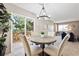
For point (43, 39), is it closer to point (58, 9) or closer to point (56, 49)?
point (56, 49)

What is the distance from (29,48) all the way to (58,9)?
3.12 ft

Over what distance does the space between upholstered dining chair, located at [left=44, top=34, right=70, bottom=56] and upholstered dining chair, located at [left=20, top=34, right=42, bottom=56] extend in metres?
0.16

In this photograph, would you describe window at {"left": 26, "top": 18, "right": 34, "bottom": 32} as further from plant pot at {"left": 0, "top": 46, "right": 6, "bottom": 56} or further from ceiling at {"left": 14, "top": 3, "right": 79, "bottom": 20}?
plant pot at {"left": 0, "top": 46, "right": 6, "bottom": 56}

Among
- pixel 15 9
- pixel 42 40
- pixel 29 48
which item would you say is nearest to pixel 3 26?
pixel 15 9

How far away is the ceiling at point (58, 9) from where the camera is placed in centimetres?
184

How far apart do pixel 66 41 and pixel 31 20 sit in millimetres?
791

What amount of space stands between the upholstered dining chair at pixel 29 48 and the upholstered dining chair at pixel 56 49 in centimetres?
16

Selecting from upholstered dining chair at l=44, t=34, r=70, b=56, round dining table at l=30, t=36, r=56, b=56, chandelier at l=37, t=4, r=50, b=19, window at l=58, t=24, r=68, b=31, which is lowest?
upholstered dining chair at l=44, t=34, r=70, b=56

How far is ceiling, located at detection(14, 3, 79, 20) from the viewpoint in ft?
6.04

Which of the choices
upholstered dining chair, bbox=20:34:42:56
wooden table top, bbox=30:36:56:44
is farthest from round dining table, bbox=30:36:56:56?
upholstered dining chair, bbox=20:34:42:56

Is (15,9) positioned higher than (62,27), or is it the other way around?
(15,9)

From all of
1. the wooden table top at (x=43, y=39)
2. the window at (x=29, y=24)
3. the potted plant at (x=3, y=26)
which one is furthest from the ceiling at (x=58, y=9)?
the wooden table top at (x=43, y=39)

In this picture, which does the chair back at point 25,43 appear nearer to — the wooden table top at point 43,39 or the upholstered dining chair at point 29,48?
the upholstered dining chair at point 29,48

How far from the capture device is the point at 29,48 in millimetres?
1887
